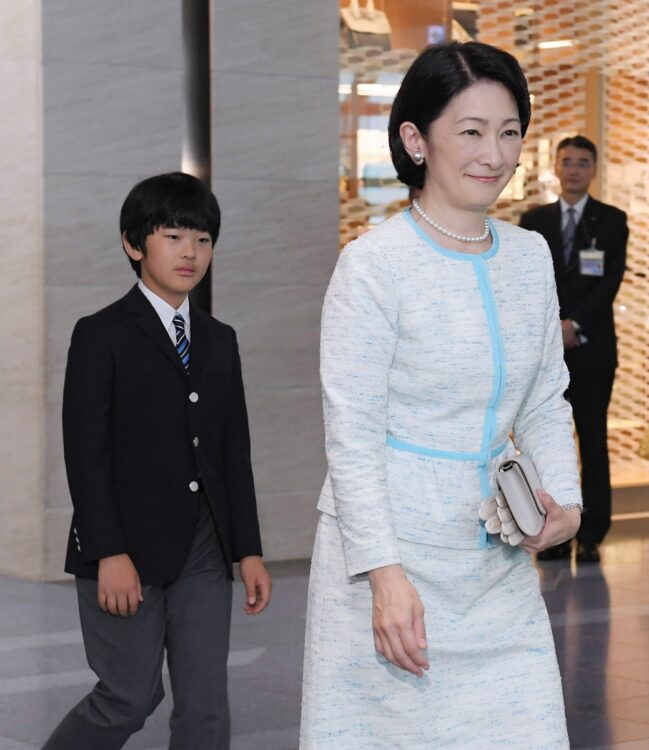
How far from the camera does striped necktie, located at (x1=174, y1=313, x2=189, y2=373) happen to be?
13.5ft

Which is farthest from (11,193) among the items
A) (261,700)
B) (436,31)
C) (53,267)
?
(261,700)

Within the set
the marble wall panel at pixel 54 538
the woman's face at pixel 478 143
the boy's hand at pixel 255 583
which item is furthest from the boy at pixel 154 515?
the marble wall panel at pixel 54 538

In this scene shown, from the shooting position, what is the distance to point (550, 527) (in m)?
2.80

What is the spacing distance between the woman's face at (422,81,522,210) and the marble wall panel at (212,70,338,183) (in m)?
5.47

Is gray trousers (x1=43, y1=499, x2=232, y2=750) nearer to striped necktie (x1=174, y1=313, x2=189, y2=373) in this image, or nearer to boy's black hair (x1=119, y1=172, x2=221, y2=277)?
striped necktie (x1=174, y1=313, x2=189, y2=373)

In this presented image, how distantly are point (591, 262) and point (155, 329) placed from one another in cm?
509

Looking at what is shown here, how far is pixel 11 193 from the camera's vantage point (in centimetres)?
796

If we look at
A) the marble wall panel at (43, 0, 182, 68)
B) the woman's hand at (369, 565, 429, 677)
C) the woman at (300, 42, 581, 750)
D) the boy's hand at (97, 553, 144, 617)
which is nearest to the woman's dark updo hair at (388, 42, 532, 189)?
the woman at (300, 42, 581, 750)

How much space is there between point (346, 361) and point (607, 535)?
7.30 m

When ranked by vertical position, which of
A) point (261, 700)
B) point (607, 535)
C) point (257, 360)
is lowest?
point (607, 535)

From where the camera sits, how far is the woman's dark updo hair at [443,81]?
9.32 feet

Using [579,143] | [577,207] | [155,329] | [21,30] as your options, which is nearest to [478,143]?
[155,329]

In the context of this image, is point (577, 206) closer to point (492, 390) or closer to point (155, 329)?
point (155, 329)

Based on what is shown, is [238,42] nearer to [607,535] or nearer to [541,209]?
[541,209]
